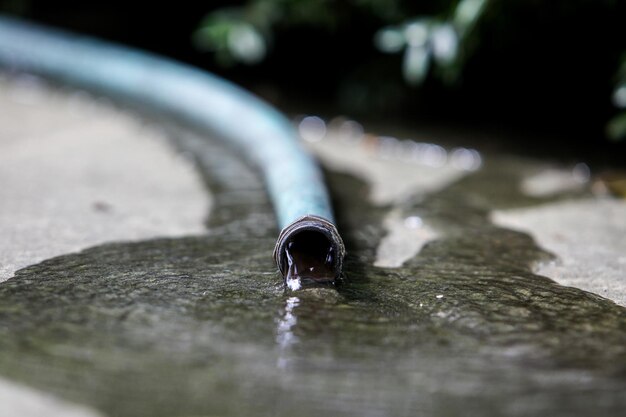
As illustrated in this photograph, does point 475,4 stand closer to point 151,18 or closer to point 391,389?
point 391,389

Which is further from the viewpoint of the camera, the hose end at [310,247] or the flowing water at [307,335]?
the hose end at [310,247]

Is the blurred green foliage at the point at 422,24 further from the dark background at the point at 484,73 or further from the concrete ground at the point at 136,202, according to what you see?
the concrete ground at the point at 136,202

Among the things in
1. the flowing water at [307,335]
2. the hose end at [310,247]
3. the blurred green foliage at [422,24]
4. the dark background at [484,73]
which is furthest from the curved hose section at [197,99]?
the dark background at [484,73]

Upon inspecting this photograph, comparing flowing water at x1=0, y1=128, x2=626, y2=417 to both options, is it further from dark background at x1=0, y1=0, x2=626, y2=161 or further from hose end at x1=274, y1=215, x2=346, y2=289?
dark background at x1=0, y1=0, x2=626, y2=161

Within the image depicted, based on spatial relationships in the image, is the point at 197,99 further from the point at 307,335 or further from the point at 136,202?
the point at 307,335

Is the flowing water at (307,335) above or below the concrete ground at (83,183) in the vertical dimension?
below

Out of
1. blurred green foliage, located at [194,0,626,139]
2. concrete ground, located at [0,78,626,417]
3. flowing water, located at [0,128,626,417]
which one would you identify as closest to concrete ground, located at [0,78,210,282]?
concrete ground, located at [0,78,626,417]
